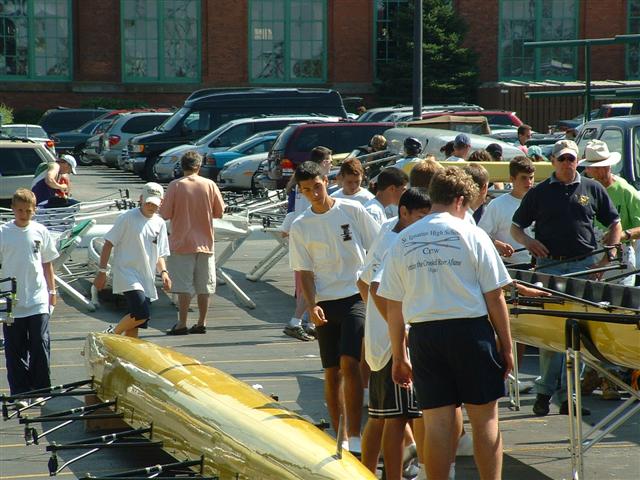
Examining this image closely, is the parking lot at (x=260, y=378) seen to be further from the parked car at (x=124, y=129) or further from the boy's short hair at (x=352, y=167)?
the parked car at (x=124, y=129)

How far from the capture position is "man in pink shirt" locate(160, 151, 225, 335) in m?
13.0

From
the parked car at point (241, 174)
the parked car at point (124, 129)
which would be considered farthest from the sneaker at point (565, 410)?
the parked car at point (124, 129)

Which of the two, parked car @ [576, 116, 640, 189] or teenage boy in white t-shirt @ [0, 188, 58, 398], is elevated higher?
parked car @ [576, 116, 640, 189]

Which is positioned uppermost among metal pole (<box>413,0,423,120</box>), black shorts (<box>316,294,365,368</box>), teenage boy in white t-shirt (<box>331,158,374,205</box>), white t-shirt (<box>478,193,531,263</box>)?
metal pole (<box>413,0,423,120</box>)

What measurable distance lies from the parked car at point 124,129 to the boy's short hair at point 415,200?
3118cm

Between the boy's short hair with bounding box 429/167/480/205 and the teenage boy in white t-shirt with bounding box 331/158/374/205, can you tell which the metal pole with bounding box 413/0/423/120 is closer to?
the teenage boy in white t-shirt with bounding box 331/158/374/205

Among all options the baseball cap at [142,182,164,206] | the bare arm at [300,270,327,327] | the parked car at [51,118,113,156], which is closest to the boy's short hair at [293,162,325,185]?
the bare arm at [300,270,327,327]

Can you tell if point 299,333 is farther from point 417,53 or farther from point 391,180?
point 417,53

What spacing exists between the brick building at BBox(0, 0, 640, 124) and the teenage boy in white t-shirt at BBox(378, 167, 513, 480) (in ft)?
139

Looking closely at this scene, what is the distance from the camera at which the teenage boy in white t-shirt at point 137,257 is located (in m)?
10.9

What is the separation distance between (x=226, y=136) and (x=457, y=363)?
25177 mm

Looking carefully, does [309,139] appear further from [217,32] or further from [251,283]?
[217,32]

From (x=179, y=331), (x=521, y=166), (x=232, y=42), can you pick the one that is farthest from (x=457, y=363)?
(x=232, y=42)

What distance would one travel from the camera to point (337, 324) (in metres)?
8.16
